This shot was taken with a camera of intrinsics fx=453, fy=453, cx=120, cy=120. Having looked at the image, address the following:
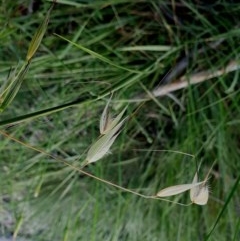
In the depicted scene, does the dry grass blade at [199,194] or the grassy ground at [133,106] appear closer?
the dry grass blade at [199,194]

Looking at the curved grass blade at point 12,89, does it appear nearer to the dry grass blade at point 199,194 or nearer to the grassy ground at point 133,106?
the dry grass blade at point 199,194

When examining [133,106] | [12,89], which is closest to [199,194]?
[12,89]

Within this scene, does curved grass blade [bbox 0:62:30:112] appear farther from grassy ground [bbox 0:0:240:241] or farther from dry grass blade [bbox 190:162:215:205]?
grassy ground [bbox 0:0:240:241]

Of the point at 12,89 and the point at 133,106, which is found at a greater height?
the point at 12,89

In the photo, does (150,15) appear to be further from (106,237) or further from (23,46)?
(106,237)

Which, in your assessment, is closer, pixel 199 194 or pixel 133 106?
pixel 199 194

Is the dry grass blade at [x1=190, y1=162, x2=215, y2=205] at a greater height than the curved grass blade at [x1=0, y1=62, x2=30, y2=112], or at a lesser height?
lesser

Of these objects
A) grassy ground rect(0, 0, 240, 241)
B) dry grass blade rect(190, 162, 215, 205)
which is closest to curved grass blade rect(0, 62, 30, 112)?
dry grass blade rect(190, 162, 215, 205)

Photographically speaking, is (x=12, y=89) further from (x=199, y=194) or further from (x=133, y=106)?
(x=133, y=106)

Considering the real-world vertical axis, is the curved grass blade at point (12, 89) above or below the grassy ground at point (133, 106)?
above

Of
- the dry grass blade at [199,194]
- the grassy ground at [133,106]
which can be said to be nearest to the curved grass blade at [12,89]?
the dry grass blade at [199,194]
